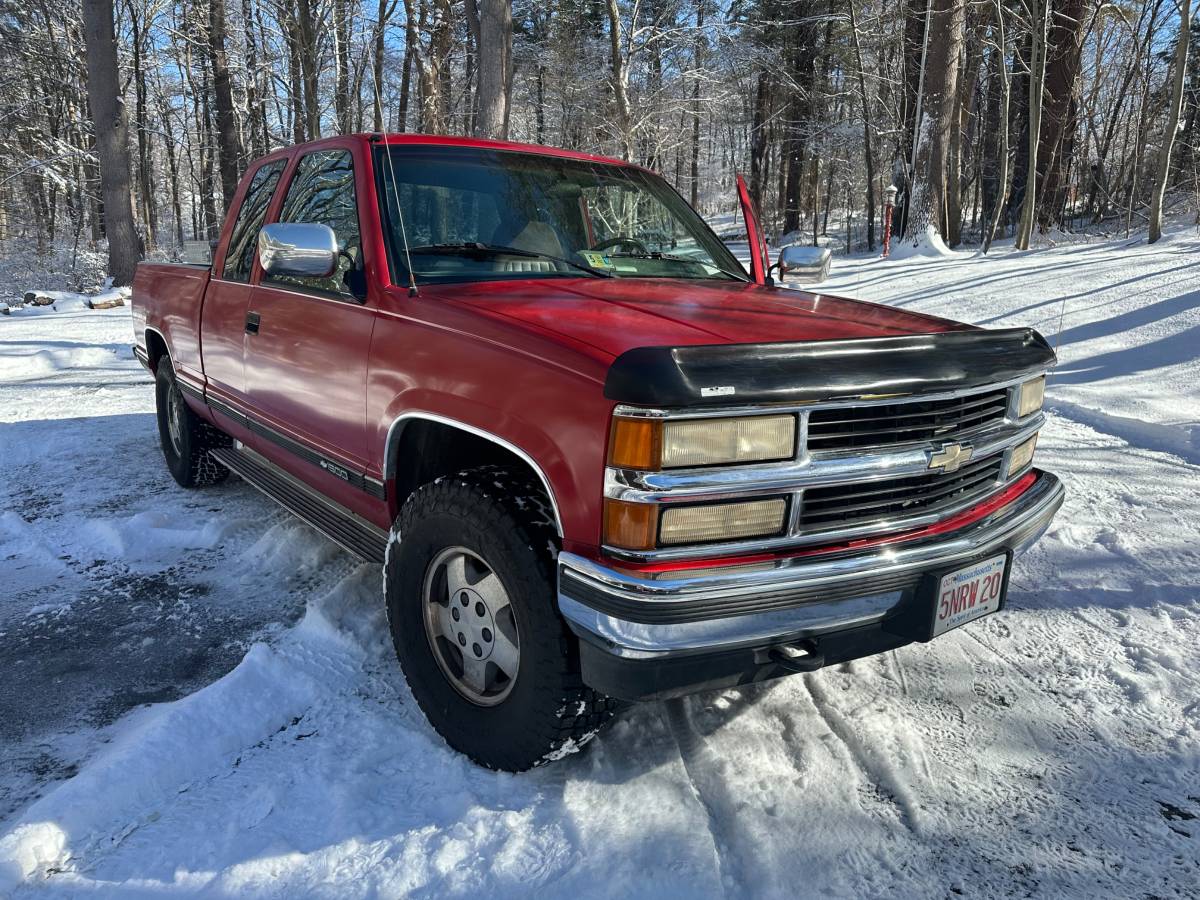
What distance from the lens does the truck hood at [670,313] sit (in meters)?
2.16

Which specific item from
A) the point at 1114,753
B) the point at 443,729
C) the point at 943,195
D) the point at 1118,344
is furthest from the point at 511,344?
the point at 943,195

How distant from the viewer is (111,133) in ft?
51.8

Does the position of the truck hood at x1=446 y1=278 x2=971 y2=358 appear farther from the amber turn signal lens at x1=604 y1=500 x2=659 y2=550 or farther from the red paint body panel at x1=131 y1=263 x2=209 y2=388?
the red paint body panel at x1=131 y1=263 x2=209 y2=388

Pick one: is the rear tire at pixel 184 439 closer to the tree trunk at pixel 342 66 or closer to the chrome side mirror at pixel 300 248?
the chrome side mirror at pixel 300 248

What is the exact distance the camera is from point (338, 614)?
3.32 m

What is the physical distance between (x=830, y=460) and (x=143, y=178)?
34.3 meters

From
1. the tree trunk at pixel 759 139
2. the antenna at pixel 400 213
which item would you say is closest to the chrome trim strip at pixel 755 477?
the antenna at pixel 400 213

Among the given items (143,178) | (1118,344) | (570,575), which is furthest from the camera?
(143,178)

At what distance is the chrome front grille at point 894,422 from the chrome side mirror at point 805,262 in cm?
166

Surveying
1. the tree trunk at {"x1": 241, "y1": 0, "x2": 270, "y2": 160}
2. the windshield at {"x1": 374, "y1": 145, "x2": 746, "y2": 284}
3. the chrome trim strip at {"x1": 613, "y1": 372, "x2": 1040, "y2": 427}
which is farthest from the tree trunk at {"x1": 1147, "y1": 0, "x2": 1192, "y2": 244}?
the tree trunk at {"x1": 241, "y1": 0, "x2": 270, "y2": 160}

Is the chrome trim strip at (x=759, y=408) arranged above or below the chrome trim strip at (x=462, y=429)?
above

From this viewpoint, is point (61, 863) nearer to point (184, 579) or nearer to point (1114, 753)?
point (184, 579)

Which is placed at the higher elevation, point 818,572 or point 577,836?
point 818,572

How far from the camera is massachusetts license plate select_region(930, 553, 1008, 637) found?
7.25 feet
